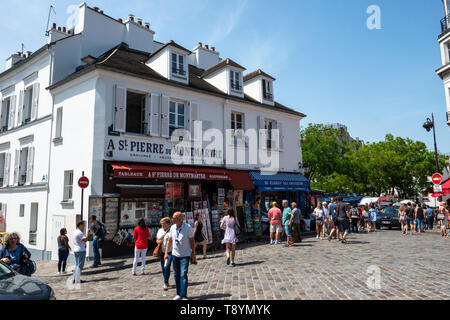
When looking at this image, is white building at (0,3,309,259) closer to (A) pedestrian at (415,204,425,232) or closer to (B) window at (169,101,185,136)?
(B) window at (169,101,185,136)

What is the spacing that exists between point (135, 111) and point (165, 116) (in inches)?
109

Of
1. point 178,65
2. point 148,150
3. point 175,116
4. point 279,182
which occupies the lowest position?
point 279,182

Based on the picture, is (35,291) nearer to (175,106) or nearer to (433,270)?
(433,270)

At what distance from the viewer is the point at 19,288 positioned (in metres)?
4.54

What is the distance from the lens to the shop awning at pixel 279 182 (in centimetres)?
1580

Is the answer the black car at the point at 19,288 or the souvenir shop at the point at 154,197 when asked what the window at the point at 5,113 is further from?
the black car at the point at 19,288

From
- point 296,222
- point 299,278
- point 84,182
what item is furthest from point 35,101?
point 299,278

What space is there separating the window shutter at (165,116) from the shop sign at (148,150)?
12.2 inches

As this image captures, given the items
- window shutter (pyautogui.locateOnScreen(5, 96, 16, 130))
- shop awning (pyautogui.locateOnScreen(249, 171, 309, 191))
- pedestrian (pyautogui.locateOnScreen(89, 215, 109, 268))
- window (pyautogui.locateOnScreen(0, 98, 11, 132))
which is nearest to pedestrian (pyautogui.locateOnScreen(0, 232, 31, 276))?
pedestrian (pyautogui.locateOnScreen(89, 215, 109, 268))

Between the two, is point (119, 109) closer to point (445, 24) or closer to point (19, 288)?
point (19, 288)

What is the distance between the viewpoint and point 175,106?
1378cm

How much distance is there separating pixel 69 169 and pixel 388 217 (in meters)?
19.2

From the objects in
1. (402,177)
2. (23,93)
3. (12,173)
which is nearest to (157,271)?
(12,173)

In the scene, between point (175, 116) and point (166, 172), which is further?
point (175, 116)
